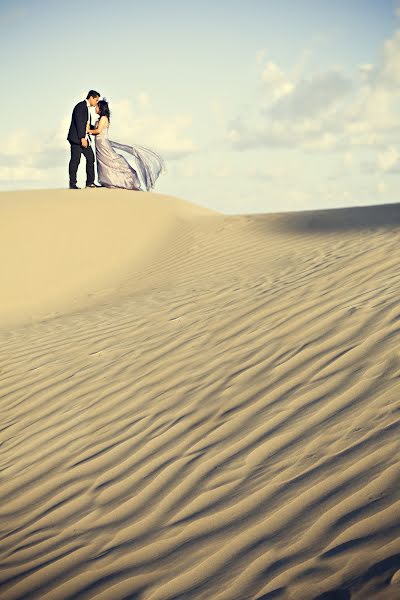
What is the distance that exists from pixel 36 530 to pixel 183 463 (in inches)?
33.3

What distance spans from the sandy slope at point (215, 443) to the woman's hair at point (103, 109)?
6054mm

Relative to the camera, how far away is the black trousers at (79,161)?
43.8 feet

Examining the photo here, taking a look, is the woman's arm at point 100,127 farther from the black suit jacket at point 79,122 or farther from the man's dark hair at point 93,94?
the man's dark hair at point 93,94

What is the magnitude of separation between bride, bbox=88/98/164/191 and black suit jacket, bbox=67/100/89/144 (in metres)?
0.23

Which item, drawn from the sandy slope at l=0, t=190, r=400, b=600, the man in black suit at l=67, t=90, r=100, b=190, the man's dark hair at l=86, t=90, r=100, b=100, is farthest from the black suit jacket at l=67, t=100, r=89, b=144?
the sandy slope at l=0, t=190, r=400, b=600

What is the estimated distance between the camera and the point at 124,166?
1427cm

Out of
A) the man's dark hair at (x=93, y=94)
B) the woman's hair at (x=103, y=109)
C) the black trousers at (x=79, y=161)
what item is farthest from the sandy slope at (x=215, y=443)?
the black trousers at (x=79, y=161)

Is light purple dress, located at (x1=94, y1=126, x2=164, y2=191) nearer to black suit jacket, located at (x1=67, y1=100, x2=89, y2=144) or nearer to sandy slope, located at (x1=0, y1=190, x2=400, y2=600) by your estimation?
black suit jacket, located at (x1=67, y1=100, x2=89, y2=144)

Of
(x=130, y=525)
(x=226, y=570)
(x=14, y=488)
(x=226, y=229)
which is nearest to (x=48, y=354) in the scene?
(x=14, y=488)

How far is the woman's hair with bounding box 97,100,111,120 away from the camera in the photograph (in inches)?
500

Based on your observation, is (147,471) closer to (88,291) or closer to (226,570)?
(226,570)

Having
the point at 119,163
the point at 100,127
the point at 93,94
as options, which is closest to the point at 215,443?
the point at 93,94

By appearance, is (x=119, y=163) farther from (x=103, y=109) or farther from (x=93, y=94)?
(x=93, y=94)

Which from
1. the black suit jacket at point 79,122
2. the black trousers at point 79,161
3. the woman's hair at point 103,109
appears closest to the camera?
the woman's hair at point 103,109
